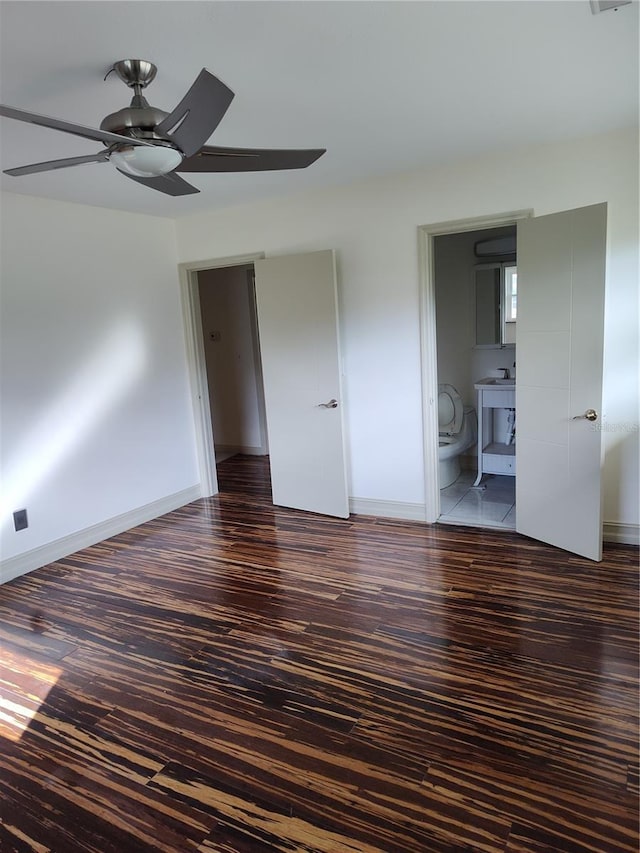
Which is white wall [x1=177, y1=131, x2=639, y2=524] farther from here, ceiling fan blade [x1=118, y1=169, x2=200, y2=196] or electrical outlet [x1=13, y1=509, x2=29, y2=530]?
electrical outlet [x1=13, y1=509, x2=29, y2=530]

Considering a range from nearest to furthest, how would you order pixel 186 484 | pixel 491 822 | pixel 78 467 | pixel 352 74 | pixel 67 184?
pixel 491 822 < pixel 352 74 < pixel 67 184 < pixel 78 467 < pixel 186 484

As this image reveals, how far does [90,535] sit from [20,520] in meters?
0.57

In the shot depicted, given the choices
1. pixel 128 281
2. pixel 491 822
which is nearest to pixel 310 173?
pixel 128 281

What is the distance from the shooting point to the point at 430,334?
12.3 feet

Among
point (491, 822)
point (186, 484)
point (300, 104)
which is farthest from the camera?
point (186, 484)

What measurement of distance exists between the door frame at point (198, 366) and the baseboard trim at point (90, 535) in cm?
18

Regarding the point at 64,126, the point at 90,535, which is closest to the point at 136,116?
the point at 64,126

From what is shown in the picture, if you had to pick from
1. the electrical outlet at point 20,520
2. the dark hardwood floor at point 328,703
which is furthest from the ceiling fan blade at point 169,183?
the electrical outlet at point 20,520

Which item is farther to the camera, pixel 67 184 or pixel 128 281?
pixel 128 281

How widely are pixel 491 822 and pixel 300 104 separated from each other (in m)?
2.81

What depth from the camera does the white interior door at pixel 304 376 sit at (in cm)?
398

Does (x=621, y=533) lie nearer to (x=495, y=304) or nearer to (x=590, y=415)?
(x=590, y=415)

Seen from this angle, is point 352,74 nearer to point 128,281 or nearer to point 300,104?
point 300,104

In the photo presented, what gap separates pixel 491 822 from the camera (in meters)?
1.60
